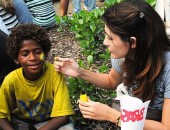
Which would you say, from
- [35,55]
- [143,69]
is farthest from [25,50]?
[143,69]

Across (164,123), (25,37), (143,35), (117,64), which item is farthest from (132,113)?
(25,37)

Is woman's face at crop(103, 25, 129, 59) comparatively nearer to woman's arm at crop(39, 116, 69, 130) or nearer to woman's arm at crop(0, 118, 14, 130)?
woman's arm at crop(39, 116, 69, 130)

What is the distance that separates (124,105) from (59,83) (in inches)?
33.5

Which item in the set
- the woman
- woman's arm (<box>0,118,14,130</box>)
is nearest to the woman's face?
the woman

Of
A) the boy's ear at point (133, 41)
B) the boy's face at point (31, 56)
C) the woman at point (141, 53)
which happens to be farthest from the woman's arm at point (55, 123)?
the boy's ear at point (133, 41)

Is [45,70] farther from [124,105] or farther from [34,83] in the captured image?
[124,105]

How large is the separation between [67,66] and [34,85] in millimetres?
273

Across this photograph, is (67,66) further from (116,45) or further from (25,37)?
(116,45)

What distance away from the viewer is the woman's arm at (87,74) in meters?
2.60

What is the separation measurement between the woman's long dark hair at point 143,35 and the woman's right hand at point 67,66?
47cm

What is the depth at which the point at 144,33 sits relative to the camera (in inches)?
85.5

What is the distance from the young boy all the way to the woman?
486 mm

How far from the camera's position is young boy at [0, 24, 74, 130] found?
8.45ft

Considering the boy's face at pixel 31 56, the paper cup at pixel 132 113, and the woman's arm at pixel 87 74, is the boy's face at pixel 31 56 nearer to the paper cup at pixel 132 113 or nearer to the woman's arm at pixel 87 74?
the woman's arm at pixel 87 74
